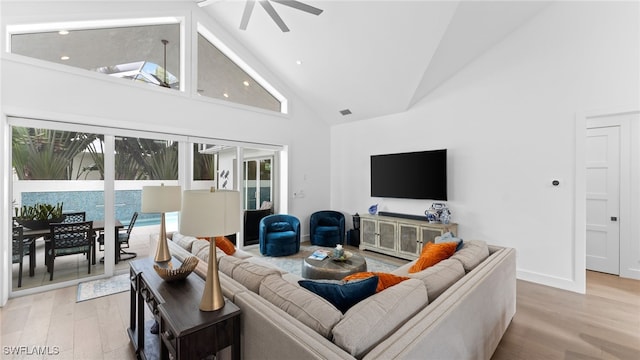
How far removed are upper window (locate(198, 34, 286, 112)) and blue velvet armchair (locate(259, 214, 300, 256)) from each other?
240 cm

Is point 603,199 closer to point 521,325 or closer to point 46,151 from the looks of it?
point 521,325

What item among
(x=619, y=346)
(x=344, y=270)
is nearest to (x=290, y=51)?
(x=344, y=270)

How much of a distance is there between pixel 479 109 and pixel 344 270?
131 inches

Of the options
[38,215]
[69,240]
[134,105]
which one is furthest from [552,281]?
[38,215]

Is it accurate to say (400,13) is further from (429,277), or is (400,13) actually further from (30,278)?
(30,278)

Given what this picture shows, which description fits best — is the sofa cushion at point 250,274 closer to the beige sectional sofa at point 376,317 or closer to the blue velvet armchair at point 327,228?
the beige sectional sofa at point 376,317

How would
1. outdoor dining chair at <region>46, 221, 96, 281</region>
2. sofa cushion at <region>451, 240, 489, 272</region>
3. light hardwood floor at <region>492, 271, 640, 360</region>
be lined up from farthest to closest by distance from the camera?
outdoor dining chair at <region>46, 221, 96, 281</region>
light hardwood floor at <region>492, 271, 640, 360</region>
sofa cushion at <region>451, 240, 489, 272</region>

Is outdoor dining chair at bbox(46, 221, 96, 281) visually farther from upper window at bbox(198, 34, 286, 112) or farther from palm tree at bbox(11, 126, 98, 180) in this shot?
upper window at bbox(198, 34, 286, 112)

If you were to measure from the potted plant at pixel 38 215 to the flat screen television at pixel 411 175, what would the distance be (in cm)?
504

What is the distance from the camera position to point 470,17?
3461 millimetres

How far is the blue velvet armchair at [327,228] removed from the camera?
5.46 m

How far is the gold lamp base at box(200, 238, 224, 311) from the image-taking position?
54.3 inches

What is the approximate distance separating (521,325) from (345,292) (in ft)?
7.57

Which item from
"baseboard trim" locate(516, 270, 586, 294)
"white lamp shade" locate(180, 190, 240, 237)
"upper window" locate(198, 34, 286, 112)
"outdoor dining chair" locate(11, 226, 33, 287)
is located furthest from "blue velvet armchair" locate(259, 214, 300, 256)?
"baseboard trim" locate(516, 270, 586, 294)
